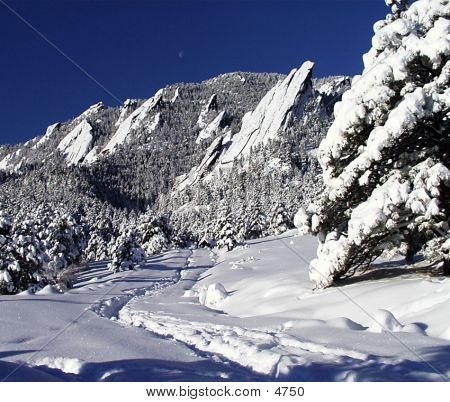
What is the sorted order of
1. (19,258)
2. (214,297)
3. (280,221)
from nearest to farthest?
(214,297)
(19,258)
(280,221)

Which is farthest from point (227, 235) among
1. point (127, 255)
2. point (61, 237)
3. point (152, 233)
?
point (61, 237)

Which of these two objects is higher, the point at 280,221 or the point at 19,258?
the point at 19,258

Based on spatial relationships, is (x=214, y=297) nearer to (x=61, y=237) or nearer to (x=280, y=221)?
(x=61, y=237)

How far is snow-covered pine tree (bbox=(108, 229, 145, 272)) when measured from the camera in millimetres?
44594

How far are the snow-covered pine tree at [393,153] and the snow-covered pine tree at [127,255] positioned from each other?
3416 cm

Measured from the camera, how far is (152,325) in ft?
40.2

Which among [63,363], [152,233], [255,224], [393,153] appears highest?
[393,153]

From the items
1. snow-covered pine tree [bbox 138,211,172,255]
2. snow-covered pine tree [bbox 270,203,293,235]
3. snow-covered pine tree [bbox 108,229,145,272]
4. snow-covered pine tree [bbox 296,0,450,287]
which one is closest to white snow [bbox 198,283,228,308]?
snow-covered pine tree [bbox 296,0,450,287]

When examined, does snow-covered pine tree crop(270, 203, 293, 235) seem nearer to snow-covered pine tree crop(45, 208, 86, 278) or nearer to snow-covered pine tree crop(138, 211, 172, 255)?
snow-covered pine tree crop(138, 211, 172, 255)
